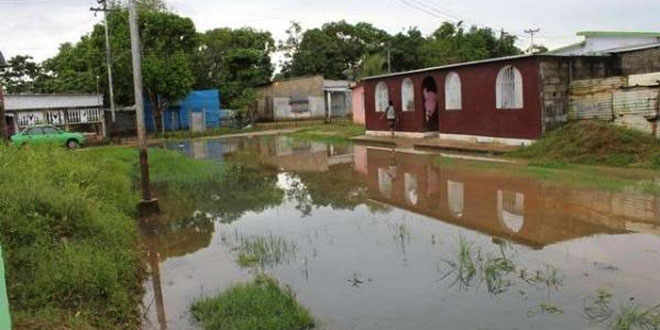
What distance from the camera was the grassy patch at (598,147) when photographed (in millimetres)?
14117

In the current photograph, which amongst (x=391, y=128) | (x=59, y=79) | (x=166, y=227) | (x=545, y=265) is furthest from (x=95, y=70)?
(x=545, y=265)

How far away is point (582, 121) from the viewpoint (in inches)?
663

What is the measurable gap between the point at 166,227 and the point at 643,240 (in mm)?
7513

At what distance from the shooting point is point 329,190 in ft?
44.8

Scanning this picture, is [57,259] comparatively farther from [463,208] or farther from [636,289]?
[463,208]

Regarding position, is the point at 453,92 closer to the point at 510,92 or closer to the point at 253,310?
the point at 510,92

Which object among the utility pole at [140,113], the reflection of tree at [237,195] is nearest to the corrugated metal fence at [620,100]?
the reflection of tree at [237,195]

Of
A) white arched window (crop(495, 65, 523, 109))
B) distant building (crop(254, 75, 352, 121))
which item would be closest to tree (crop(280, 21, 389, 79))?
distant building (crop(254, 75, 352, 121))

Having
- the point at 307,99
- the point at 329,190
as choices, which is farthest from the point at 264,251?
the point at 307,99

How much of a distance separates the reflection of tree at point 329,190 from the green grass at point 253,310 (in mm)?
5053

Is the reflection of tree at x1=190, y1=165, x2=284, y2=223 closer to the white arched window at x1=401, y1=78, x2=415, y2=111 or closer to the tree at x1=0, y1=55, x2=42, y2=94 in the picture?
the white arched window at x1=401, y1=78, x2=415, y2=111

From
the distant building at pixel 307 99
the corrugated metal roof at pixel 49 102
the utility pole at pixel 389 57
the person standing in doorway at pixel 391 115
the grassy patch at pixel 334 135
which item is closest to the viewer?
the person standing in doorway at pixel 391 115

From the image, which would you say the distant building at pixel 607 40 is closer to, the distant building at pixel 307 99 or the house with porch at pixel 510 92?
the house with porch at pixel 510 92

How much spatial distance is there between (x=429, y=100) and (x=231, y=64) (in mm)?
28800
